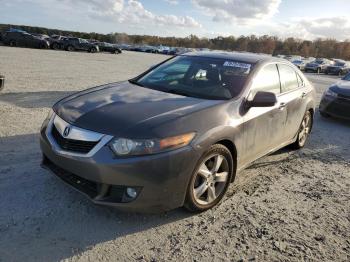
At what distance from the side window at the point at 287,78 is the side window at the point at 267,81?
17 centimetres

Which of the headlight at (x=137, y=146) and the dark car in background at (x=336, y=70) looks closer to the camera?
the headlight at (x=137, y=146)

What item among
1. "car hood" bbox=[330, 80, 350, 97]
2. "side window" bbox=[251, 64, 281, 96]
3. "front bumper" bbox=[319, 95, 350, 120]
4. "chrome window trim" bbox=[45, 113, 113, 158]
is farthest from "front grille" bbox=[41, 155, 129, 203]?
"car hood" bbox=[330, 80, 350, 97]

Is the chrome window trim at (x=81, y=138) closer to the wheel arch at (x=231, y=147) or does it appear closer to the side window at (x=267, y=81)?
the wheel arch at (x=231, y=147)

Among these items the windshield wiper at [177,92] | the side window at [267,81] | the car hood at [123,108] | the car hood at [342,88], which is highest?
the side window at [267,81]

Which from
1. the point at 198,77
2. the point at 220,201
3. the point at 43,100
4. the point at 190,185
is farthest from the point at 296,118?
the point at 43,100

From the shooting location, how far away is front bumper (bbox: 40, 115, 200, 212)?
312 centimetres

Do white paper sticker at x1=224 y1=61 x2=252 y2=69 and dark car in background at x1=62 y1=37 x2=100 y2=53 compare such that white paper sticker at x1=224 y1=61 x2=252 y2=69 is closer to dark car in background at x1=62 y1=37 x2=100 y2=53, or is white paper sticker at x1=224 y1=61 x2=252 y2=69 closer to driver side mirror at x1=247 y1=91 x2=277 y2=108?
driver side mirror at x1=247 y1=91 x2=277 y2=108

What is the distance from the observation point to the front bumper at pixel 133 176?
312 cm

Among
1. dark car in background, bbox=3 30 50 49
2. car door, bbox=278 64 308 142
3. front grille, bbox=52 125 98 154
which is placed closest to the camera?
front grille, bbox=52 125 98 154

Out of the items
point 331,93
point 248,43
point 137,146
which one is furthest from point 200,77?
point 248,43

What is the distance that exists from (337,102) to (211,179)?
6.37 meters

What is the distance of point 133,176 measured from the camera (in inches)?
123

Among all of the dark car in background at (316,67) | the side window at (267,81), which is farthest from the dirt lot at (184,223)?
the dark car in background at (316,67)

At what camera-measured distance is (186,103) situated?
3.89m
